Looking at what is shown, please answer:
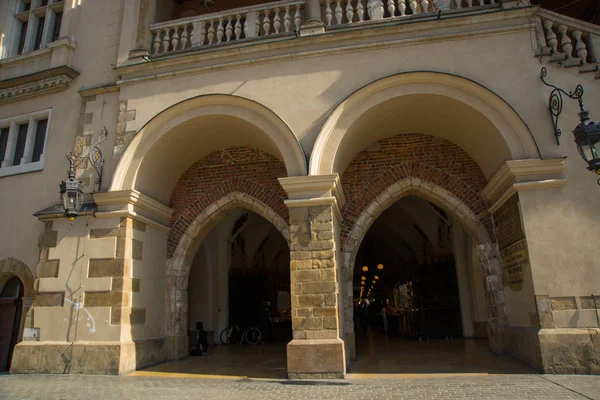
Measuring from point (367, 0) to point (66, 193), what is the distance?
642cm

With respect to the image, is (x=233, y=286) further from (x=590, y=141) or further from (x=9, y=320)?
(x=590, y=141)

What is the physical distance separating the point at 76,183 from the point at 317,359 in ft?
16.5

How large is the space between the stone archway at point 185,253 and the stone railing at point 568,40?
17.8ft

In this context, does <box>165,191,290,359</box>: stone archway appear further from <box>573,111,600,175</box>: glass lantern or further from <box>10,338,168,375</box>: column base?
<box>573,111,600,175</box>: glass lantern

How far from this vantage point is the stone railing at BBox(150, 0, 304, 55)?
8.43 metres

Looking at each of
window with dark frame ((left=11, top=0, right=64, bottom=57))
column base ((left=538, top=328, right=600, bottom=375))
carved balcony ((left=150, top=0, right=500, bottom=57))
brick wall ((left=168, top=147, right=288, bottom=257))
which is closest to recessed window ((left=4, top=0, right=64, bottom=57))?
window with dark frame ((left=11, top=0, right=64, bottom=57))

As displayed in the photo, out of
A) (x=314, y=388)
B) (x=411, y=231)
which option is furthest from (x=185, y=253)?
(x=411, y=231)

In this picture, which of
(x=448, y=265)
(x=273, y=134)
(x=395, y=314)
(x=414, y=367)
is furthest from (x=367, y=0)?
(x=395, y=314)

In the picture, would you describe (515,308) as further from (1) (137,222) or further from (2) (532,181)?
(1) (137,222)

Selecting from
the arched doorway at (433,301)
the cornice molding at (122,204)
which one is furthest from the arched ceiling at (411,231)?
the cornice molding at (122,204)

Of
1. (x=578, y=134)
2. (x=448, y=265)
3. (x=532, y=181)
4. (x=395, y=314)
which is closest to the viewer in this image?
(x=578, y=134)

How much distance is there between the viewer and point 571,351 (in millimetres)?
6051

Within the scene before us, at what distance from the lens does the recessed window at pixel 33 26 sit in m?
10.3

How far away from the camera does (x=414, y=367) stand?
7.27 metres
